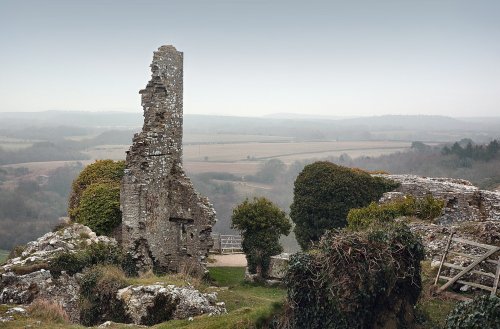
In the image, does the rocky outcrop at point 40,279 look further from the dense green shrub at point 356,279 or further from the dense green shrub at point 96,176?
the dense green shrub at point 356,279

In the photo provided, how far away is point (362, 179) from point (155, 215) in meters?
15.6

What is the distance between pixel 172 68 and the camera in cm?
2077

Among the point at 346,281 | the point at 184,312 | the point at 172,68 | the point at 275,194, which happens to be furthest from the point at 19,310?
the point at 275,194

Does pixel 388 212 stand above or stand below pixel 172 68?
below

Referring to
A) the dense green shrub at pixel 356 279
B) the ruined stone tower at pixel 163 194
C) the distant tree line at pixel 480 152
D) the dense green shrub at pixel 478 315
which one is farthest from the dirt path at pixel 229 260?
the distant tree line at pixel 480 152

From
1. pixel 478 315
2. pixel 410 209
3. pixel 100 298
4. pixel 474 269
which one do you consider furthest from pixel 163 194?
pixel 478 315

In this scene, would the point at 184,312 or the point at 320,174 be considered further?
the point at 320,174

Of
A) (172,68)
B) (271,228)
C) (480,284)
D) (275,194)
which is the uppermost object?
(172,68)

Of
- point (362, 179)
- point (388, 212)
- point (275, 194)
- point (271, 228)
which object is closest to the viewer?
point (388, 212)

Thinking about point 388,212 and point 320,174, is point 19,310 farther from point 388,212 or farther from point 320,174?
point 320,174

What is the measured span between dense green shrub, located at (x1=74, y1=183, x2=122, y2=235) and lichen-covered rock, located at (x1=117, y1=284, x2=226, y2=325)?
735 centimetres

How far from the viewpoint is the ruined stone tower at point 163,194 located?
20094 millimetres

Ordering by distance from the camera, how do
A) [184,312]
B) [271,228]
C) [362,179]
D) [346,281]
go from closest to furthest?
[346,281] → [184,312] → [271,228] → [362,179]

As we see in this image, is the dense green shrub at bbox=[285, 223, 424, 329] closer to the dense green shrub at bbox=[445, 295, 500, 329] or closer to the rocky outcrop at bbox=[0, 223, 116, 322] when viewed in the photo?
the dense green shrub at bbox=[445, 295, 500, 329]
